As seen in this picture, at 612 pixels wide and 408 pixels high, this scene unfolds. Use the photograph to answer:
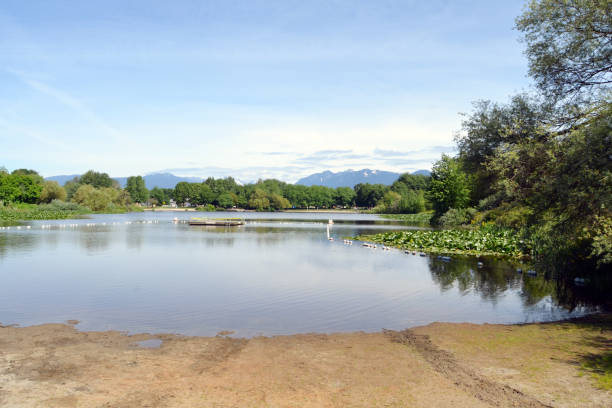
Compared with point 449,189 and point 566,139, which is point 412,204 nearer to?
point 449,189

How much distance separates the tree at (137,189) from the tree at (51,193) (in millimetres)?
67381

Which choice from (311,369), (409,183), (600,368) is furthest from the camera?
(409,183)

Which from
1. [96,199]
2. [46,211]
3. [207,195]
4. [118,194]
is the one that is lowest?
[46,211]

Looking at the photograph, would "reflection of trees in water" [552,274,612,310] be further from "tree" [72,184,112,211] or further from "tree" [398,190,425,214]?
"tree" [72,184,112,211]

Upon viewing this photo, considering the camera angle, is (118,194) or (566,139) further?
(118,194)

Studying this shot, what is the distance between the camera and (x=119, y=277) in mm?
21328

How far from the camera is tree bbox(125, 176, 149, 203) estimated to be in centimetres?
18512

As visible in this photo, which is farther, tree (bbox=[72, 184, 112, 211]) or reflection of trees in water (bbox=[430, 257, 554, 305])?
tree (bbox=[72, 184, 112, 211])

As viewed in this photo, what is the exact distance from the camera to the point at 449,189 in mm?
74125

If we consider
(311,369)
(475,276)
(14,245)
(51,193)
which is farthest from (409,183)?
A: (311,369)

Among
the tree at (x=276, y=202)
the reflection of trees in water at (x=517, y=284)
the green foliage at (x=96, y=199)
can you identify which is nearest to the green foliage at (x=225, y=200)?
the tree at (x=276, y=202)

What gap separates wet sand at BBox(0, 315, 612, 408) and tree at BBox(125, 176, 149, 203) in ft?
608

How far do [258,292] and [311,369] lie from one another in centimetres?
947

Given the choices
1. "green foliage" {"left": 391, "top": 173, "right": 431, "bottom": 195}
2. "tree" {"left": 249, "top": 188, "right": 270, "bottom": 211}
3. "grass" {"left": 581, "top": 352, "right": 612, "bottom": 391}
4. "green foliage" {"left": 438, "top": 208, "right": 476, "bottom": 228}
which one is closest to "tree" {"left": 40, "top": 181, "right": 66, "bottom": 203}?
"tree" {"left": 249, "top": 188, "right": 270, "bottom": 211}
